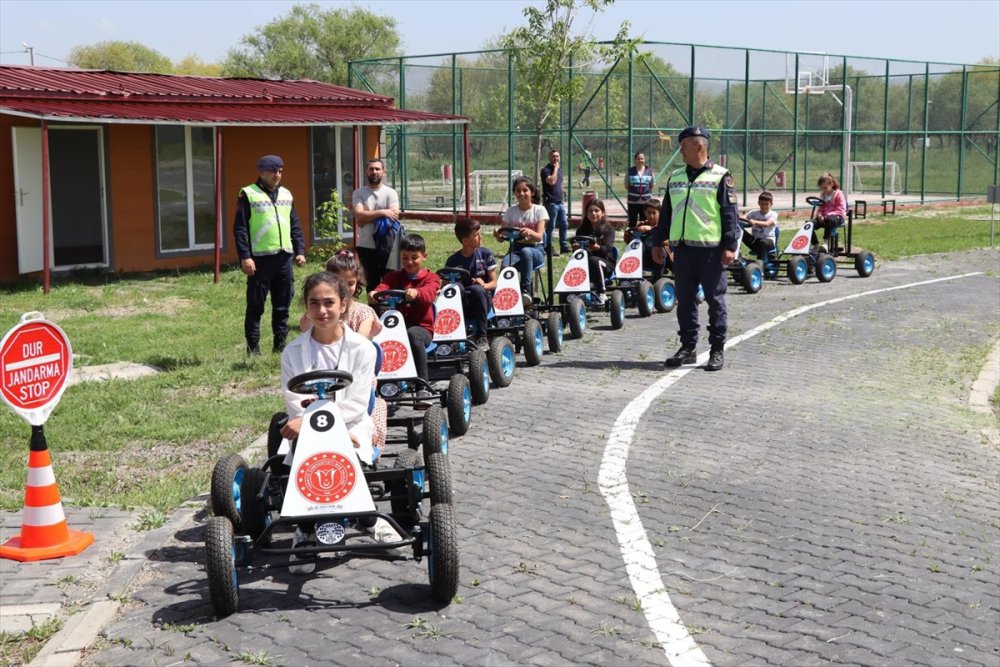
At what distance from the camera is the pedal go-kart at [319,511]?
557 cm

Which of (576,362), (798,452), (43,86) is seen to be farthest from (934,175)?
(798,452)

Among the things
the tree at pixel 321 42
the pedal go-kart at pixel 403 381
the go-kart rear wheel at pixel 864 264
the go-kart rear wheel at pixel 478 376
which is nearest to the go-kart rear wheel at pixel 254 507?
the pedal go-kart at pixel 403 381

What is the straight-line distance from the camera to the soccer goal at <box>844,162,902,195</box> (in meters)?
41.8

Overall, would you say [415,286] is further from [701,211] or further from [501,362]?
[701,211]

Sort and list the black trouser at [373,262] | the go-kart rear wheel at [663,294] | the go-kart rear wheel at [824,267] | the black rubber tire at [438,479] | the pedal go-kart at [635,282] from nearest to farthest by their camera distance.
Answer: the black rubber tire at [438,479] → the black trouser at [373,262] → the pedal go-kart at [635,282] → the go-kart rear wheel at [663,294] → the go-kart rear wheel at [824,267]

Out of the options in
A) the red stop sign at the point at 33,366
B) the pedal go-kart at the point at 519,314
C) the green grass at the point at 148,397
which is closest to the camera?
the red stop sign at the point at 33,366

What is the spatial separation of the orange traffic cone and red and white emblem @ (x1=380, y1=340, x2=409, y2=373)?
7.77 ft

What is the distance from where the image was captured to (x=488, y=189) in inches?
1336

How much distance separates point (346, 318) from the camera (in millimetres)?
7609

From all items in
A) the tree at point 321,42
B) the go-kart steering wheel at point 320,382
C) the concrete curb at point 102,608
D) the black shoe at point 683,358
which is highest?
the tree at point 321,42

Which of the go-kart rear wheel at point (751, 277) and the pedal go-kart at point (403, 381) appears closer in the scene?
the pedal go-kart at point (403, 381)

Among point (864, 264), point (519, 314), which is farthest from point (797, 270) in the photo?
point (519, 314)

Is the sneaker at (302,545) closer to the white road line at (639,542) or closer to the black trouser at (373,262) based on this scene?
the white road line at (639,542)

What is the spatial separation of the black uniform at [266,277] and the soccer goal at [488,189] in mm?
20694
